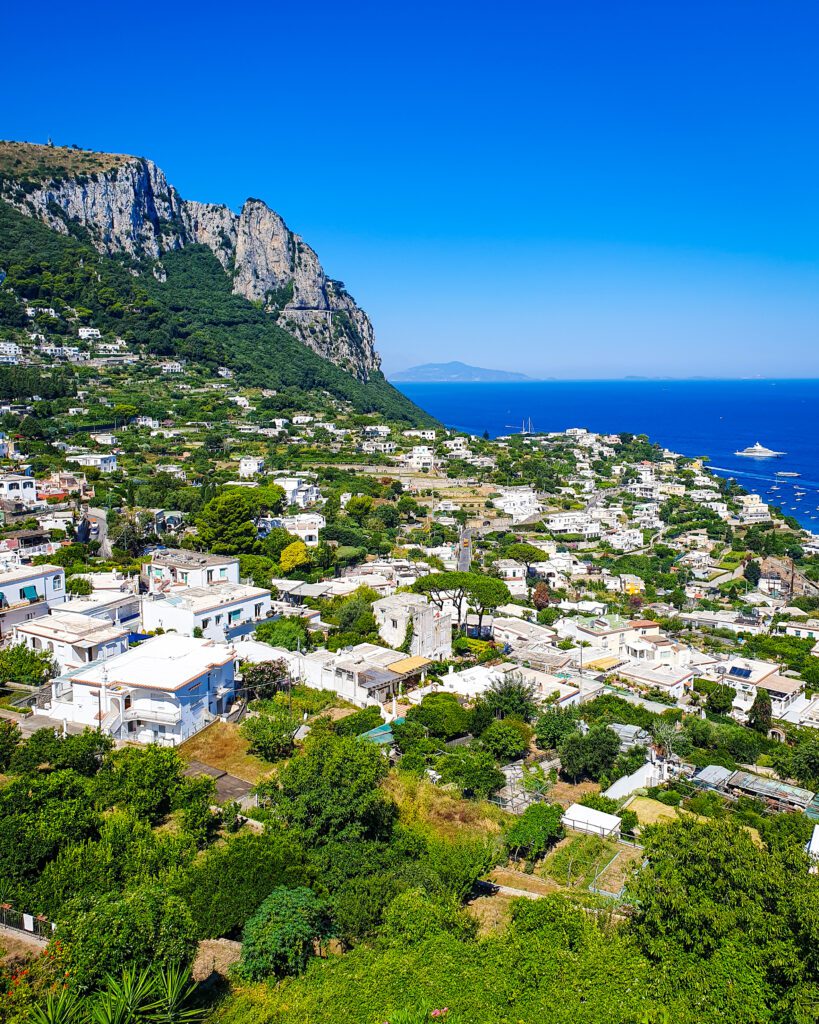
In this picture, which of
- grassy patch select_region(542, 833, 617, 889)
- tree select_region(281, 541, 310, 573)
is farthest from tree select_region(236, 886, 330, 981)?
tree select_region(281, 541, 310, 573)

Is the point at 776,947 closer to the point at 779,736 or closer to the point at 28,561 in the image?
the point at 779,736

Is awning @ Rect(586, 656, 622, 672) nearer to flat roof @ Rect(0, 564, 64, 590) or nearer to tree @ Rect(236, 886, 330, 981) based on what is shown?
tree @ Rect(236, 886, 330, 981)

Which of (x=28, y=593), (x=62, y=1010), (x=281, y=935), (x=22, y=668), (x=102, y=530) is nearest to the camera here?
(x=62, y=1010)

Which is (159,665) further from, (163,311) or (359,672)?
(163,311)

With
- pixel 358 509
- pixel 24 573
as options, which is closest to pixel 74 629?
pixel 24 573

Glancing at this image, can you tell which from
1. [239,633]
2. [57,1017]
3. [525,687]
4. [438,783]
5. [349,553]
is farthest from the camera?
[349,553]

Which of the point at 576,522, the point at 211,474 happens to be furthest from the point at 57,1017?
the point at 576,522
